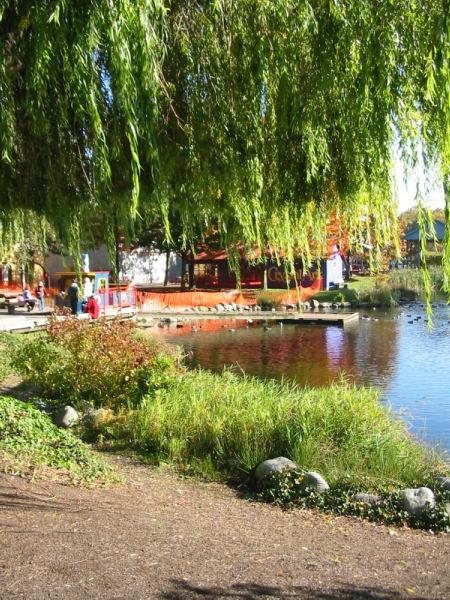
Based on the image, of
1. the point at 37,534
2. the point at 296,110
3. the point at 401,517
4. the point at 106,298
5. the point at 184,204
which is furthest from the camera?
the point at 106,298

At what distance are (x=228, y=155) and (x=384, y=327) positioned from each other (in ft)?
94.0

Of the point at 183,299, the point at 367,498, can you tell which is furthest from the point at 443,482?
the point at 183,299

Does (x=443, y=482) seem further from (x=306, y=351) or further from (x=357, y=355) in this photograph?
(x=306, y=351)

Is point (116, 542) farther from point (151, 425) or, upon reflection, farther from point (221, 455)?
point (151, 425)

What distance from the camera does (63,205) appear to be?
14.4 ft

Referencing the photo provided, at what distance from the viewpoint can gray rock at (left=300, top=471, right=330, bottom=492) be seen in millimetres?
7535

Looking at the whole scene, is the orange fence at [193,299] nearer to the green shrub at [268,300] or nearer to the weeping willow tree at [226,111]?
the green shrub at [268,300]

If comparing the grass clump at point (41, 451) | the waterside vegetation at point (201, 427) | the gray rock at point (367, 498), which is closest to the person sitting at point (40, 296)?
the waterside vegetation at point (201, 427)

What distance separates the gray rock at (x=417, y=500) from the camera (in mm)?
7023

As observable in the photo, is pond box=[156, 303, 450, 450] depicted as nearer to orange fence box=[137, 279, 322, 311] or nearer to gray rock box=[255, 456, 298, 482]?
gray rock box=[255, 456, 298, 482]

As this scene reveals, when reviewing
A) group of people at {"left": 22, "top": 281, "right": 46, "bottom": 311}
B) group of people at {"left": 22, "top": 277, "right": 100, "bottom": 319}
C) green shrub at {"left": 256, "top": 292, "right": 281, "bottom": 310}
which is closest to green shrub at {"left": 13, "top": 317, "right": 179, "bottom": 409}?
group of people at {"left": 22, "top": 277, "right": 100, "bottom": 319}

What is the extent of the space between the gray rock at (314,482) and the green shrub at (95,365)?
3.91 meters

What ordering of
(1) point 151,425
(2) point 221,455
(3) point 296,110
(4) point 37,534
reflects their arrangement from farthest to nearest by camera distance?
(1) point 151,425 → (2) point 221,455 → (4) point 37,534 → (3) point 296,110

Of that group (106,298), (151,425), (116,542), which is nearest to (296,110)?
(116,542)
